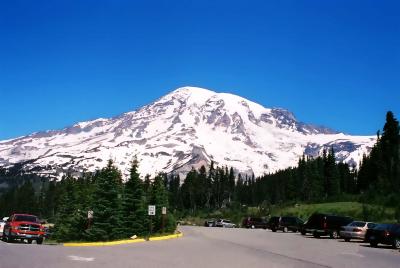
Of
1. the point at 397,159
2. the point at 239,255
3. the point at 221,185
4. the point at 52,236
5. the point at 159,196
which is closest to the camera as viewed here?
the point at 239,255

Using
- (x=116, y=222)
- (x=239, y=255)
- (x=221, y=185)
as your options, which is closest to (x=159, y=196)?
(x=116, y=222)

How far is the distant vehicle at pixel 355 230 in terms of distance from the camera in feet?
127

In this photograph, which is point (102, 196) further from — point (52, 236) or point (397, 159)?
point (397, 159)

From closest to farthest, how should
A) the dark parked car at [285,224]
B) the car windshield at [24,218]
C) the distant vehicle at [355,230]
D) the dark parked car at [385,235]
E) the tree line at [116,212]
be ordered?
1. the dark parked car at [385,235]
2. the car windshield at [24,218]
3. the distant vehicle at [355,230]
4. the tree line at [116,212]
5. the dark parked car at [285,224]

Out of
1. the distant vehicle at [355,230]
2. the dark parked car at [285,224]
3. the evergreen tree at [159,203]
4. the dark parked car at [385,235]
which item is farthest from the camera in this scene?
the dark parked car at [285,224]

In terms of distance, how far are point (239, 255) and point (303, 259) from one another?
2733 millimetres

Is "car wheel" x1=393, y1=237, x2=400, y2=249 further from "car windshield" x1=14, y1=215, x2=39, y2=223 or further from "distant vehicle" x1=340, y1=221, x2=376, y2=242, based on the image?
"car windshield" x1=14, y1=215, x2=39, y2=223

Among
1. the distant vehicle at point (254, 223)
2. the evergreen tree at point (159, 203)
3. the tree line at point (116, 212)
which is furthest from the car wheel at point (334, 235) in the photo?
the distant vehicle at point (254, 223)

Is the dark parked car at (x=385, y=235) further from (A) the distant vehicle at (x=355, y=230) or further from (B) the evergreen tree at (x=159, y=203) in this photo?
(B) the evergreen tree at (x=159, y=203)

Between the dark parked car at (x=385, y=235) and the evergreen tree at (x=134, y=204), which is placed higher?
the evergreen tree at (x=134, y=204)

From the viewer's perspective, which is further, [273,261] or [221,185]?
[221,185]

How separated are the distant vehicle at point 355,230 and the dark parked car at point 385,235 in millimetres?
5117

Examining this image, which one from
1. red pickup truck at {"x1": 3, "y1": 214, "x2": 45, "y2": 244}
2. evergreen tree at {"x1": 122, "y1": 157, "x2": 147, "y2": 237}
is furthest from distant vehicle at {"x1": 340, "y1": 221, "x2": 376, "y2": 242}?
red pickup truck at {"x1": 3, "y1": 214, "x2": 45, "y2": 244}

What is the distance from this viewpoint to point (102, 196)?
44.2 meters
